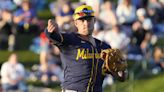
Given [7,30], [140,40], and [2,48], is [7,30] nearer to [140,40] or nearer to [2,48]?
[2,48]

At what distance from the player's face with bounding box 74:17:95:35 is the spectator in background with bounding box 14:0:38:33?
789 centimetres

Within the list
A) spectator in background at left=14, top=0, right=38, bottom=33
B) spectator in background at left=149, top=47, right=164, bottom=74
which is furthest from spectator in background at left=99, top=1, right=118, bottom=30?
spectator in background at left=14, top=0, right=38, bottom=33

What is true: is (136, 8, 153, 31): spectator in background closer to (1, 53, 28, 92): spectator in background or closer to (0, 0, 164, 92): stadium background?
(0, 0, 164, 92): stadium background

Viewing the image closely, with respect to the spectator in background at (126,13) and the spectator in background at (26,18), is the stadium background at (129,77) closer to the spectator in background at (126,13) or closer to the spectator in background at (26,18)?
the spectator in background at (26,18)

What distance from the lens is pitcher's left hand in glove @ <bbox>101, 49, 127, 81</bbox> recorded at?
609cm

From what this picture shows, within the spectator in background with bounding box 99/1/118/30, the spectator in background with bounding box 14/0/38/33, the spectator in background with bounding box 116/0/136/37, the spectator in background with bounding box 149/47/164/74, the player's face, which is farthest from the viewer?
the spectator in background with bounding box 116/0/136/37

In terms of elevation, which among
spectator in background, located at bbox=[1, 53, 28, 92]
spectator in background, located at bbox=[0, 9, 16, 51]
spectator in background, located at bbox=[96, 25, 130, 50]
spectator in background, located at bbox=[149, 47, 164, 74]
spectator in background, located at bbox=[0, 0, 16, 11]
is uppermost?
spectator in background, located at bbox=[0, 0, 16, 11]

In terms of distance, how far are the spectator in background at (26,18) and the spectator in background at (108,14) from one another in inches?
69.4

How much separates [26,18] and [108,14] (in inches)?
83.5

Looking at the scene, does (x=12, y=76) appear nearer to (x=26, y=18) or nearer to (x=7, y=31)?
(x=7, y=31)

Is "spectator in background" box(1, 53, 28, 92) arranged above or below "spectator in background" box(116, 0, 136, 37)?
below

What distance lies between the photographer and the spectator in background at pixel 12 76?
1175 cm

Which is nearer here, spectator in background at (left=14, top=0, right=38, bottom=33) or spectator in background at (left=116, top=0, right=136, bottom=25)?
spectator in background at (left=14, top=0, right=38, bottom=33)

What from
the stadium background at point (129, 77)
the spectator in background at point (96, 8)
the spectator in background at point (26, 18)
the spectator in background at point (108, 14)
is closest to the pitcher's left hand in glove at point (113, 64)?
the stadium background at point (129, 77)
